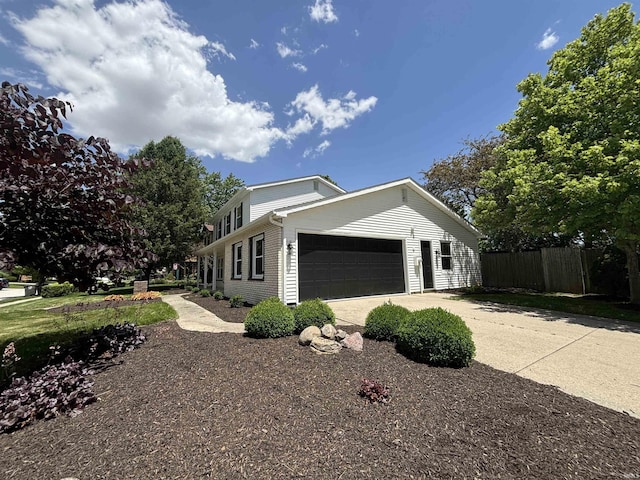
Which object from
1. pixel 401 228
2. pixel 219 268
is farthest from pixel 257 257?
pixel 219 268

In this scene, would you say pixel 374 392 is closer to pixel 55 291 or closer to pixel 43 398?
pixel 43 398

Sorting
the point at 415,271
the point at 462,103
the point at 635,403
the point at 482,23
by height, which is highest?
the point at 482,23

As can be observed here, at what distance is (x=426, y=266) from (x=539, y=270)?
214 inches

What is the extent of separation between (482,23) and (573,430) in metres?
11.0

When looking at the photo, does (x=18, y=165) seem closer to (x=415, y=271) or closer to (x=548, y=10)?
(x=415, y=271)

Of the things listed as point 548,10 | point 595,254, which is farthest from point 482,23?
point 595,254

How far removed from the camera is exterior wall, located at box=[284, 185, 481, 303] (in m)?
9.31

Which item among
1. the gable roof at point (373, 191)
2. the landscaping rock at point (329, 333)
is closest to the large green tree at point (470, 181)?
the gable roof at point (373, 191)

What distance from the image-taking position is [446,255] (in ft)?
44.0

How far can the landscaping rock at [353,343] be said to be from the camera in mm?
4522

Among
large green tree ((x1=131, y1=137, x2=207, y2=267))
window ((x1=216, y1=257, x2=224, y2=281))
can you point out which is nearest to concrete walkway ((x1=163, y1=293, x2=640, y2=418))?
window ((x1=216, y1=257, x2=224, y2=281))

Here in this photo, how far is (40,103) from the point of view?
309cm

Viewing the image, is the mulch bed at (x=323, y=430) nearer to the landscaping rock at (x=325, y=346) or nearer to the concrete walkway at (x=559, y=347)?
the concrete walkway at (x=559, y=347)

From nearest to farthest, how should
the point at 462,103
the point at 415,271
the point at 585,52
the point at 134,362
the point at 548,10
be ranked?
the point at 134,362, the point at 548,10, the point at 585,52, the point at 462,103, the point at 415,271
